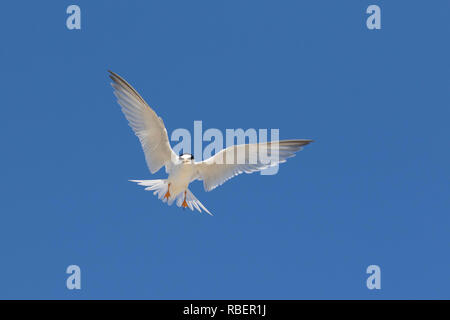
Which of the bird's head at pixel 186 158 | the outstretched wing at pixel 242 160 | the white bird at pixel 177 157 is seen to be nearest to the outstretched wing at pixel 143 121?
the white bird at pixel 177 157

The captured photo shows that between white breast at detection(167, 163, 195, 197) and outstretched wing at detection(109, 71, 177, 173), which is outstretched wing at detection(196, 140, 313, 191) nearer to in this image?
white breast at detection(167, 163, 195, 197)

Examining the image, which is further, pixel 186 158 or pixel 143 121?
pixel 186 158

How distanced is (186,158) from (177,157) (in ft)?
1.07

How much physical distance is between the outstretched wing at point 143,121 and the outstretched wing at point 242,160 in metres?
0.83

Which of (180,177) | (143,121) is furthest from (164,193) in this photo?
(143,121)

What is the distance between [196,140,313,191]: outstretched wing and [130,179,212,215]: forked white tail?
0.43 metres

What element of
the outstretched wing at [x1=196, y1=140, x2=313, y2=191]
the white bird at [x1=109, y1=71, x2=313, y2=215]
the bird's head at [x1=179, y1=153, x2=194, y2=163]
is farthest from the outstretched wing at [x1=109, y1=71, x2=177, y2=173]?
the outstretched wing at [x1=196, y1=140, x2=313, y2=191]

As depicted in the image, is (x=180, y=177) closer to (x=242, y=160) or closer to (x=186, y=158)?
(x=186, y=158)

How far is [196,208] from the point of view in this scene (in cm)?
1218

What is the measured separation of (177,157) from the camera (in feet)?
38.9

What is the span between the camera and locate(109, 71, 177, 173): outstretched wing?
1130cm
